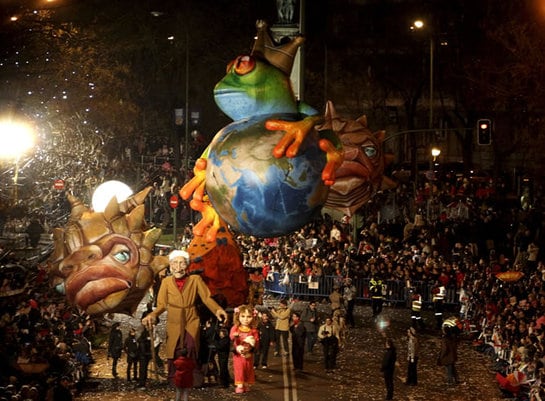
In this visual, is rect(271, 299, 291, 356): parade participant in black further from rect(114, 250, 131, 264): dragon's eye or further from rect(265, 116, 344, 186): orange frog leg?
rect(265, 116, 344, 186): orange frog leg

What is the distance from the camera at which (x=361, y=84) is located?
50.5m

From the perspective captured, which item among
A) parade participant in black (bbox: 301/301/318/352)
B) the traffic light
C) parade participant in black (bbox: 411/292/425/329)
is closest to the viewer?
parade participant in black (bbox: 301/301/318/352)

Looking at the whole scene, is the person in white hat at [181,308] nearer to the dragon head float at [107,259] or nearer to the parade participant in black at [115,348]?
the dragon head float at [107,259]

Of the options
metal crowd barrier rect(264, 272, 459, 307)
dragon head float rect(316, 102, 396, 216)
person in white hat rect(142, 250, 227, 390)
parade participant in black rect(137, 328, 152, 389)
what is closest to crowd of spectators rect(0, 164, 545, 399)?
metal crowd barrier rect(264, 272, 459, 307)

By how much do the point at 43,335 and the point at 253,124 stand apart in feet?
30.9

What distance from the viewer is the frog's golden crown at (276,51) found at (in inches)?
352

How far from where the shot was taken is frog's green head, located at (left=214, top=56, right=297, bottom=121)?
28.8ft

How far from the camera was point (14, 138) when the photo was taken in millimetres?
20422

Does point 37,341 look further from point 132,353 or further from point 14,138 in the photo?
point 14,138

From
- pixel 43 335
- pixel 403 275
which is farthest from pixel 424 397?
pixel 403 275

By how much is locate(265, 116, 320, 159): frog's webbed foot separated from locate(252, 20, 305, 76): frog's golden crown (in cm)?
61

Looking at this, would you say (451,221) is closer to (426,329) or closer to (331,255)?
(331,255)

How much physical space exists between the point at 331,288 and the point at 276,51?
20.4 metres

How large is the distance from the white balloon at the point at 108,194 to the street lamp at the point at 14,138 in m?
9.70
